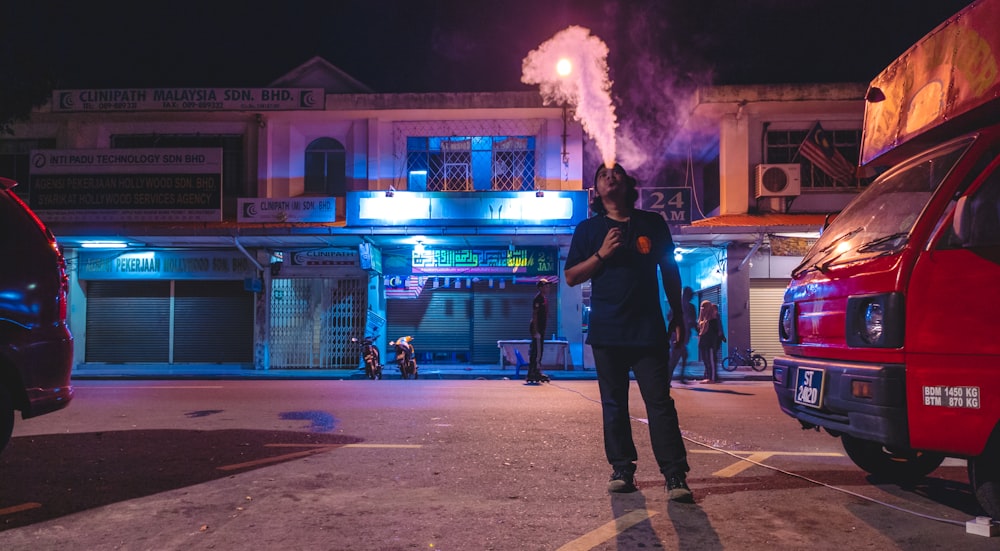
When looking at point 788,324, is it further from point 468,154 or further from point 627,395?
point 468,154

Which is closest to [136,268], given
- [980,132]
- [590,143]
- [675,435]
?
[590,143]

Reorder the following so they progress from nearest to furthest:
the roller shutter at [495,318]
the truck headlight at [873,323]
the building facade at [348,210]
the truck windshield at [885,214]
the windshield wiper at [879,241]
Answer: the truck headlight at [873,323]
the windshield wiper at [879,241]
the truck windshield at [885,214]
the building facade at [348,210]
the roller shutter at [495,318]

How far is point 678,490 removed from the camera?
12.9 feet

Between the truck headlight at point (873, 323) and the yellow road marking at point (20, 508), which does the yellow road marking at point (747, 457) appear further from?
the yellow road marking at point (20, 508)

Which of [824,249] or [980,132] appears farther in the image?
[824,249]

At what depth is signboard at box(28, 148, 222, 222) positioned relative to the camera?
1719cm

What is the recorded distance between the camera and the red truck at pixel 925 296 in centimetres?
318

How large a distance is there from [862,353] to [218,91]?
723 inches

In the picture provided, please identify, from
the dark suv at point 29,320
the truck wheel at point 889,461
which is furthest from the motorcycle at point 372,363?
the truck wheel at point 889,461

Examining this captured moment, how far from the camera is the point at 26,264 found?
487 cm

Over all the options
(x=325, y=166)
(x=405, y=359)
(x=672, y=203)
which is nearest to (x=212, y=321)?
(x=325, y=166)

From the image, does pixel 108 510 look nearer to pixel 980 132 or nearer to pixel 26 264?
pixel 26 264

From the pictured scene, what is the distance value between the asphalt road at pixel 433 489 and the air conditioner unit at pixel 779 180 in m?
11.0

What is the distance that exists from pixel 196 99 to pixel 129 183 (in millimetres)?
2913
